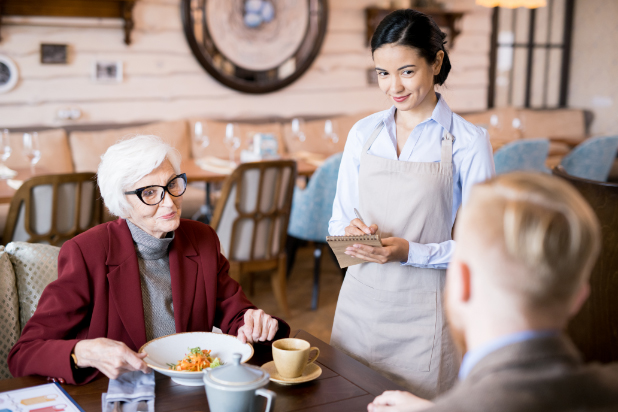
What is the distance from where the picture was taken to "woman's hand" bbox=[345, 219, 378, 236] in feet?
5.26

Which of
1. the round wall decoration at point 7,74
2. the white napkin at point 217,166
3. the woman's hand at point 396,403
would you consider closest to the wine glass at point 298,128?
the white napkin at point 217,166

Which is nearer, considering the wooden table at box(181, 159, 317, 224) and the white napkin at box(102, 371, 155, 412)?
the white napkin at box(102, 371, 155, 412)

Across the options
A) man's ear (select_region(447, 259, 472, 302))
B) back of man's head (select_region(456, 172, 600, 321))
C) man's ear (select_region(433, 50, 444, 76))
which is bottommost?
man's ear (select_region(447, 259, 472, 302))

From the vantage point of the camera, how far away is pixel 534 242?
0.62 meters

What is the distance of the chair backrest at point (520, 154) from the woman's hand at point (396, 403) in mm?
2896

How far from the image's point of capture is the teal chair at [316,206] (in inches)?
139

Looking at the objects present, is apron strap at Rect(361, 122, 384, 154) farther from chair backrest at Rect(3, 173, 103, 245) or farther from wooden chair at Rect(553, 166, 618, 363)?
chair backrest at Rect(3, 173, 103, 245)

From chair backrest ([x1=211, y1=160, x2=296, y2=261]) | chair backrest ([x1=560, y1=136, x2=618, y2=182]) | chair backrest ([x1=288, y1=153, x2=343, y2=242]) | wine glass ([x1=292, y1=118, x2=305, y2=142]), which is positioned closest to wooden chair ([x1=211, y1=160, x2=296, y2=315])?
chair backrest ([x1=211, y1=160, x2=296, y2=261])

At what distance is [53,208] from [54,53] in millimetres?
2007

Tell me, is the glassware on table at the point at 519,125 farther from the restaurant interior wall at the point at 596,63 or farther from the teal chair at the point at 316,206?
the restaurant interior wall at the point at 596,63

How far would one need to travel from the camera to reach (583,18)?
6.62 metres

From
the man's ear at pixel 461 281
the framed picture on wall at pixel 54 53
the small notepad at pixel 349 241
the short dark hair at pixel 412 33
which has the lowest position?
the small notepad at pixel 349 241

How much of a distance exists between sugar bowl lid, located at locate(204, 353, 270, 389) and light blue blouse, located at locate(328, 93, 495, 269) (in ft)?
2.30

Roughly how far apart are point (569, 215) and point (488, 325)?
146 millimetres
